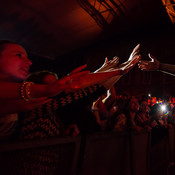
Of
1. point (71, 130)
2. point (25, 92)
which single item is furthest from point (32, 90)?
point (71, 130)

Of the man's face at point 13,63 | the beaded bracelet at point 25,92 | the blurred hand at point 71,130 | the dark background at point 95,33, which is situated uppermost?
the dark background at point 95,33

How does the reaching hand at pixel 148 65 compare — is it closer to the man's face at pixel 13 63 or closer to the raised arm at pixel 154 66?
the raised arm at pixel 154 66

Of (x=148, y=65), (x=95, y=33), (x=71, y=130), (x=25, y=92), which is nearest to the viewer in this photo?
(x=25, y=92)

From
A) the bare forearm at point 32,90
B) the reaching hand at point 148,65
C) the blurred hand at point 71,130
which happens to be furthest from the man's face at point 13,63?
the reaching hand at point 148,65

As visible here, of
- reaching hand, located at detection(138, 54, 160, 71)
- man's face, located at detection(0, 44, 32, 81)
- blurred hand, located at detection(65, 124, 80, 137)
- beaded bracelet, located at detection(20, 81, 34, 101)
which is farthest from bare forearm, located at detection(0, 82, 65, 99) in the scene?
reaching hand, located at detection(138, 54, 160, 71)

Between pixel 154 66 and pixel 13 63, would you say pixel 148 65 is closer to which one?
pixel 154 66

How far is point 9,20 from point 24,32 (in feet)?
Result: 2.64

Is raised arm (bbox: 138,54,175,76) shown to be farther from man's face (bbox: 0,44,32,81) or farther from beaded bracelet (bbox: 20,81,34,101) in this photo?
beaded bracelet (bbox: 20,81,34,101)

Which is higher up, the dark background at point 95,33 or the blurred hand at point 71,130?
the dark background at point 95,33

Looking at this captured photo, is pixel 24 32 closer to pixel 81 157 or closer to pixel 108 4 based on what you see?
pixel 108 4

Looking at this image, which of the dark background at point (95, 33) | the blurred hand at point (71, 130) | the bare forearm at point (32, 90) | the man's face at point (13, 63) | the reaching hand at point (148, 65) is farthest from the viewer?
the dark background at point (95, 33)

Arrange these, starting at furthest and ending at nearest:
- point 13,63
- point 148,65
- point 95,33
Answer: point 95,33 → point 148,65 → point 13,63

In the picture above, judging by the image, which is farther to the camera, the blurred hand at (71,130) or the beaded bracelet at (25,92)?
the blurred hand at (71,130)

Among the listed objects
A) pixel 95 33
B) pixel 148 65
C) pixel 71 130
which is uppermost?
pixel 95 33
